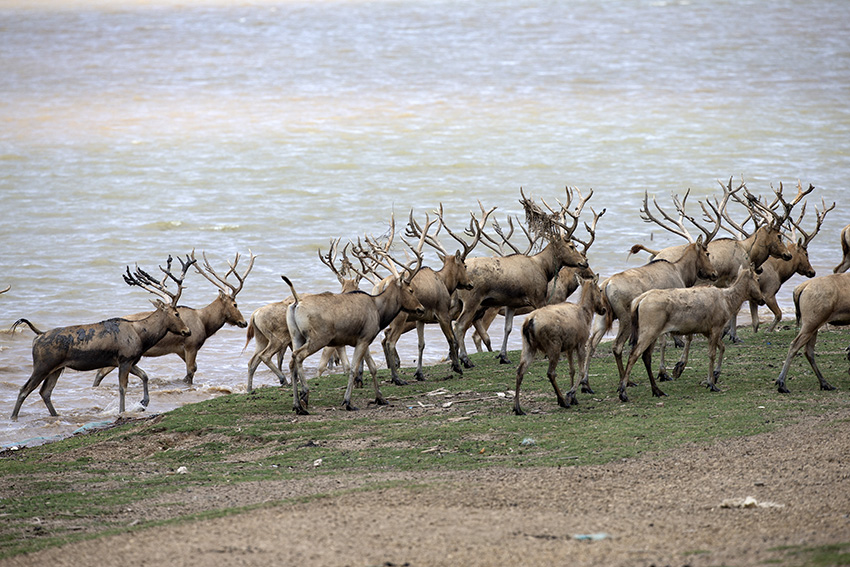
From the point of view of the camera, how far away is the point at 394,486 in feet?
29.2

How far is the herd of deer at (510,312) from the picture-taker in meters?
11.9

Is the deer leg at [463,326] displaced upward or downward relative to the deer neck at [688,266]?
downward

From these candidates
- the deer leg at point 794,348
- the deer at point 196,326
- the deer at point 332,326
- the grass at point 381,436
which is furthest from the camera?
the deer at point 196,326

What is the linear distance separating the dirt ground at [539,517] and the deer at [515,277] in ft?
20.7

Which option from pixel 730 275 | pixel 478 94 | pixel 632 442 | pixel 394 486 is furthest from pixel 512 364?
pixel 478 94

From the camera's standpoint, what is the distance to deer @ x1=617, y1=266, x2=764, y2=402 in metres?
11.8

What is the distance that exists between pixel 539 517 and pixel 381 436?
3465 mm

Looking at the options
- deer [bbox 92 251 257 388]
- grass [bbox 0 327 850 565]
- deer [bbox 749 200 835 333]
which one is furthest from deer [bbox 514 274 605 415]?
deer [bbox 92 251 257 388]

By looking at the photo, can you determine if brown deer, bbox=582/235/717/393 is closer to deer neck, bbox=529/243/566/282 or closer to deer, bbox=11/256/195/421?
deer neck, bbox=529/243/566/282

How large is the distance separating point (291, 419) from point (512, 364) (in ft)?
13.5

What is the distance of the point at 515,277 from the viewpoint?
51.6 ft

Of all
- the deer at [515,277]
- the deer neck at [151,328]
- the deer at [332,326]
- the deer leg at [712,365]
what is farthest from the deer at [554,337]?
the deer neck at [151,328]

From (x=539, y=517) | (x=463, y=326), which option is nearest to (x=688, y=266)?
(x=463, y=326)

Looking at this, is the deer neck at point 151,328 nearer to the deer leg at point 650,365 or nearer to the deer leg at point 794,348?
the deer leg at point 650,365
